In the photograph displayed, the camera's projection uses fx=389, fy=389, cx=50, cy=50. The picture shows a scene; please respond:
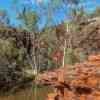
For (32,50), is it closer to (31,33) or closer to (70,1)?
(31,33)

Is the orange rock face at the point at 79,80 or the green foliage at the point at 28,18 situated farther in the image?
the green foliage at the point at 28,18

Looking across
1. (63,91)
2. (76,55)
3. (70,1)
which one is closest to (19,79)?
(76,55)

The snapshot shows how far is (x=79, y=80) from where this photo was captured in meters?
4.11

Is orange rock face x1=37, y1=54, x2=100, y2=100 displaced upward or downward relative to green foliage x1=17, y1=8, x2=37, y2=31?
downward

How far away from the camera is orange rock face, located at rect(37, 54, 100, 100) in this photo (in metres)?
3.99

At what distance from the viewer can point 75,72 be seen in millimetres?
4148

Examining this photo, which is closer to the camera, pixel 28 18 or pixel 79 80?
pixel 79 80

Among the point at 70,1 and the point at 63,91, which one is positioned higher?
the point at 70,1

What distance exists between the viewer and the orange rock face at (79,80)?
3.99 meters

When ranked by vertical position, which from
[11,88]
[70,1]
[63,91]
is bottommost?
[11,88]

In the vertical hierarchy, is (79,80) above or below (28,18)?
below

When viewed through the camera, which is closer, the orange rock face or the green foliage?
the orange rock face

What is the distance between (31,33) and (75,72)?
67.4 feet

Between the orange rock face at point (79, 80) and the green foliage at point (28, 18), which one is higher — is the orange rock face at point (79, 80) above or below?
below
